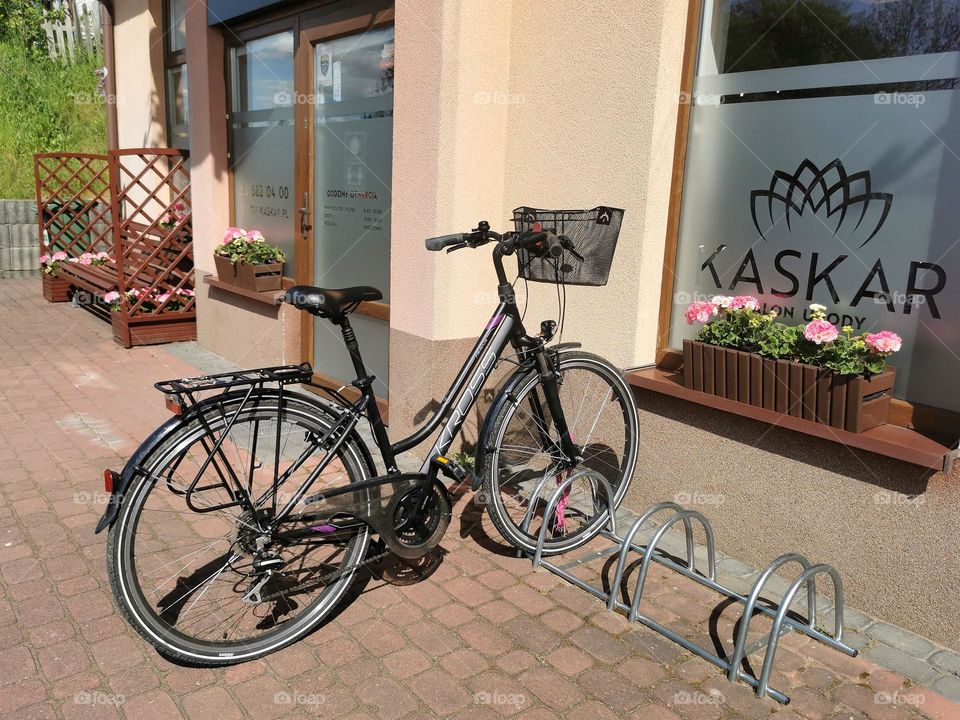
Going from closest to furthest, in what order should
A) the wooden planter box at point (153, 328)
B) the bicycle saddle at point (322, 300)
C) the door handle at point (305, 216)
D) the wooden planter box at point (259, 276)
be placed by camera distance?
the bicycle saddle at point (322, 300), the door handle at point (305, 216), the wooden planter box at point (259, 276), the wooden planter box at point (153, 328)

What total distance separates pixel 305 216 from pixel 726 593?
4.27 metres

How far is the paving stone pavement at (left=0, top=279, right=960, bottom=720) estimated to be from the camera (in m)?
2.61

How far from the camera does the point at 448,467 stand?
3254 millimetres

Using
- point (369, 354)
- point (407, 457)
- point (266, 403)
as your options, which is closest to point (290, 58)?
point (369, 354)

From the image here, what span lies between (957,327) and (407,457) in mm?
2811

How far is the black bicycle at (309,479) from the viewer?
8.70 feet

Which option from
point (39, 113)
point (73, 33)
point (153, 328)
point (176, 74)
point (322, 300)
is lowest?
point (153, 328)

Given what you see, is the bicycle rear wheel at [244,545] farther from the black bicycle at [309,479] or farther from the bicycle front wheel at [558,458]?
the bicycle front wheel at [558,458]

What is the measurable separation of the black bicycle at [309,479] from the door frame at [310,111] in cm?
186

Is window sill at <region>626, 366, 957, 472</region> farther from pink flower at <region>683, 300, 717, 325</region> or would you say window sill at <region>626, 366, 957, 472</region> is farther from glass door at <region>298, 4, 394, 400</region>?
glass door at <region>298, 4, 394, 400</region>

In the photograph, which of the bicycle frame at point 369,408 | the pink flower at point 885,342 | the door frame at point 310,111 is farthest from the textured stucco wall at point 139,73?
the pink flower at point 885,342

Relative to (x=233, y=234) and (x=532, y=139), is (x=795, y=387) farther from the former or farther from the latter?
(x=233, y=234)

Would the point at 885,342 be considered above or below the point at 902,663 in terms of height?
above

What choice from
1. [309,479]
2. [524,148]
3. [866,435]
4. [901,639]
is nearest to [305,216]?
[524,148]
